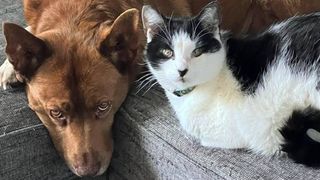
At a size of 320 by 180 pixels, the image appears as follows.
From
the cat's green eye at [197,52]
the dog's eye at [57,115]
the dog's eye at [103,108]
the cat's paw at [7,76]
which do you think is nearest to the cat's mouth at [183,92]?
the cat's green eye at [197,52]

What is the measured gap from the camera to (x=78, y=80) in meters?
1.51

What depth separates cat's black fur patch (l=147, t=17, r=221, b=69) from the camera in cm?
136

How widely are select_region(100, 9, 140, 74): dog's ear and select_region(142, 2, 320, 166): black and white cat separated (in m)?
0.09

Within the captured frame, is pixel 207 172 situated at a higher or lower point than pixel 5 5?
higher

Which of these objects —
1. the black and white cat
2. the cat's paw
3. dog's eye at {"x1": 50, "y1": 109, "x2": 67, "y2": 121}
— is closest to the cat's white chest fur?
the black and white cat

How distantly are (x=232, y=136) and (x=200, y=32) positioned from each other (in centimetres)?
27

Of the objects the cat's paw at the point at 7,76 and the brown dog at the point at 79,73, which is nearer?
the brown dog at the point at 79,73

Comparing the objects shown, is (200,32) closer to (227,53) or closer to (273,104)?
(227,53)

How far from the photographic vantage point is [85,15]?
1.64 m

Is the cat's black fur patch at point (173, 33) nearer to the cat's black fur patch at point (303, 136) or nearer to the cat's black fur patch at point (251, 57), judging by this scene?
the cat's black fur patch at point (251, 57)

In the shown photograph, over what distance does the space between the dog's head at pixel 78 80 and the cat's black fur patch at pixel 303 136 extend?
0.52 metres

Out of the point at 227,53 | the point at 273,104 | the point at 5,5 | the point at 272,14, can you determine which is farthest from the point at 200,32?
the point at 5,5

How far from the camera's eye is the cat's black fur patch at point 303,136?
1.26m

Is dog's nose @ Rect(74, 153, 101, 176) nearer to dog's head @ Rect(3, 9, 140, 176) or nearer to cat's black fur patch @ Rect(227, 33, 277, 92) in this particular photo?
dog's head @ Rect(3, 9, 140, 176)
